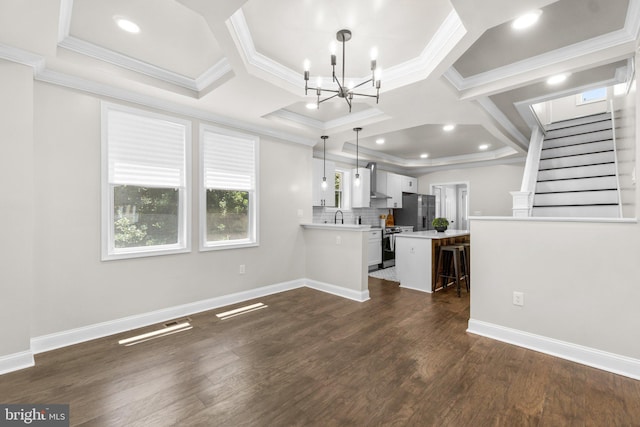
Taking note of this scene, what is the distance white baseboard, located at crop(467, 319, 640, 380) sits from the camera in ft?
7.53

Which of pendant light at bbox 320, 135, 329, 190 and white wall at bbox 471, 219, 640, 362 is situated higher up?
pendant light at bbox 320, 135, 329, 190

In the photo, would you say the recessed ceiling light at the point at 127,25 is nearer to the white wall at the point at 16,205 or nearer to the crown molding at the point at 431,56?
the white wall at the point at 16,205

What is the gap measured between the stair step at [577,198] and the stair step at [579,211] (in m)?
0.08

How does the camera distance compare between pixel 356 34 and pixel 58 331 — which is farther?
pixel 58 331

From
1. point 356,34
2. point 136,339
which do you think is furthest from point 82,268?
point 356,34

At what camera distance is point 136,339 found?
2.91 meters

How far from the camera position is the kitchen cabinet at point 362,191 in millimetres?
6645

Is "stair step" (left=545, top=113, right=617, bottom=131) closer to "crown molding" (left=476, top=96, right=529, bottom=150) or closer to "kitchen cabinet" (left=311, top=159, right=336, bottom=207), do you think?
"crown molding" (left=476, top=96, right=529, bottom=150)

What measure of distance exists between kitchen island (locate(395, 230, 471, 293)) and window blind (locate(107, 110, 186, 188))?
3697 millimetres

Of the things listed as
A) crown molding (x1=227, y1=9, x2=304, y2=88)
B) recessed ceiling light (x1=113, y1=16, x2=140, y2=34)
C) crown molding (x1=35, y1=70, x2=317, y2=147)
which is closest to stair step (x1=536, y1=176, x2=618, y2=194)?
crown molding (x1=227, y1=9, x2=304, y2=88)

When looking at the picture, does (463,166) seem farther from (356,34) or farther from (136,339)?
(136,339)

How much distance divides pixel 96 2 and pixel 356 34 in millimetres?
1888

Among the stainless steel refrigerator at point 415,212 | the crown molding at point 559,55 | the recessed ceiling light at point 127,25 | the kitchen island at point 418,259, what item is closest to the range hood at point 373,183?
the stainless steel refrigerator at point 415,212

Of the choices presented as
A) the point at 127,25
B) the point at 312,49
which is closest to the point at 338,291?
the point at 312,49
